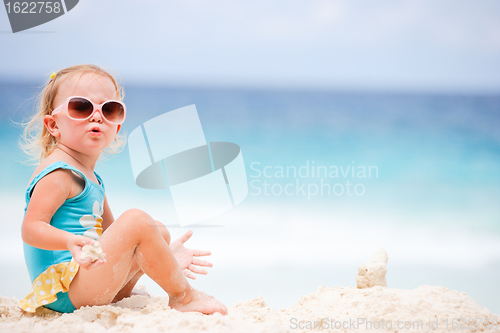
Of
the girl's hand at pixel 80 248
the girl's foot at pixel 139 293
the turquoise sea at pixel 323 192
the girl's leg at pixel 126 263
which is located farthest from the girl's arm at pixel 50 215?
the turquoise sea at pixel 323 192

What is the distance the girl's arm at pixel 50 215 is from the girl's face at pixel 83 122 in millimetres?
144

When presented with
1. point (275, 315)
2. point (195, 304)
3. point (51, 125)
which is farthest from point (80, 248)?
point (275, 315)

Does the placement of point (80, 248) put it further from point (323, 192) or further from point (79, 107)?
point (323, 192)

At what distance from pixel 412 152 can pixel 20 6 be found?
1972 millimetres

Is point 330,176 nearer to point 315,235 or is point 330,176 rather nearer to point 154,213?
point 315,235

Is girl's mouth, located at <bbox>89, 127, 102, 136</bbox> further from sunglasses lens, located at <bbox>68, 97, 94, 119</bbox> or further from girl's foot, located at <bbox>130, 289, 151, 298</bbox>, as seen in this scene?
girl's foot, located at <bbox>130, 289, 151, 298</bbox>

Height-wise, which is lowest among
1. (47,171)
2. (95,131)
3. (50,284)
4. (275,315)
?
(275,315)

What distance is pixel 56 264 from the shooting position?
1053 millimetres

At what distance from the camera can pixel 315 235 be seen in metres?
1.89

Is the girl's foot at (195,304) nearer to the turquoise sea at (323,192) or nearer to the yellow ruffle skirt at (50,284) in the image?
the yellow ruffle skirt at (50,284)

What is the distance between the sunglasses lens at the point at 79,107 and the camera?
3.72 ft

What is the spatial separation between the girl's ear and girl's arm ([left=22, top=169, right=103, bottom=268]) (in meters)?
0.20

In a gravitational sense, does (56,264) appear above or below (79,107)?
below

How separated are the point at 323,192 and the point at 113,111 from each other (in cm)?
107
